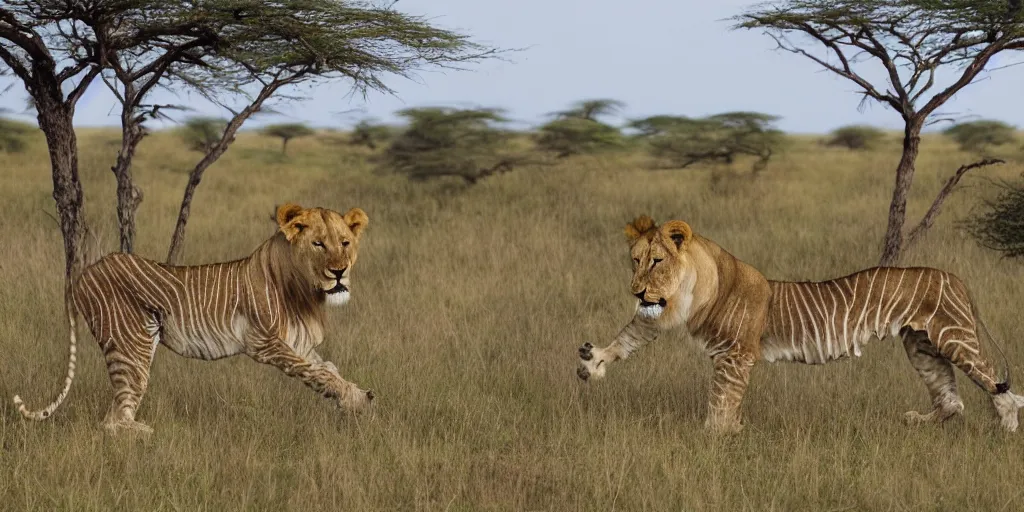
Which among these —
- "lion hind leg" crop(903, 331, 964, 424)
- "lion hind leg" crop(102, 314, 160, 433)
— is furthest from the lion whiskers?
"lion hind leg" crop(903, 331, 964, 424)

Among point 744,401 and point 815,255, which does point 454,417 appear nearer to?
point 744,401

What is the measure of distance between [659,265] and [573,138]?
73.1ft

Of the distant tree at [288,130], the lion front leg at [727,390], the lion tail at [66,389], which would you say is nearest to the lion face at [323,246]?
the lion tail at [66,389]

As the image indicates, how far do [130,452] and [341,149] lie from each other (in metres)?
28.3

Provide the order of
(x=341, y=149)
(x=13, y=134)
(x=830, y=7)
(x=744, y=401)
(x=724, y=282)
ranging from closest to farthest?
(x=724, y=282)
(x=744, y=401)
(x=830, y=7)
(x=13, y=134)
(x=341, y=149)

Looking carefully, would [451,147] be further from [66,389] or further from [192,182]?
[66,389]

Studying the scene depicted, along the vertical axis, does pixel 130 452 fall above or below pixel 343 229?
below

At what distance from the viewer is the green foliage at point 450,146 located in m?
21.0

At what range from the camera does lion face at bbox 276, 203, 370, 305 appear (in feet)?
17.6

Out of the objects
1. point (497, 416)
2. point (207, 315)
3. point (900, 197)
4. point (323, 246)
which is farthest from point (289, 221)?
point (900, 197)

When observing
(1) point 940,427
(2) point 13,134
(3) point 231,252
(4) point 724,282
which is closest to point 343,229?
(4) point 724,282

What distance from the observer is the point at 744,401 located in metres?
6.71

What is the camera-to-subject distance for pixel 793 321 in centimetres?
598

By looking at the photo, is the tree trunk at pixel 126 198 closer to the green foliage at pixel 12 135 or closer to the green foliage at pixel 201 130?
the green foliage at pixel 12 135
